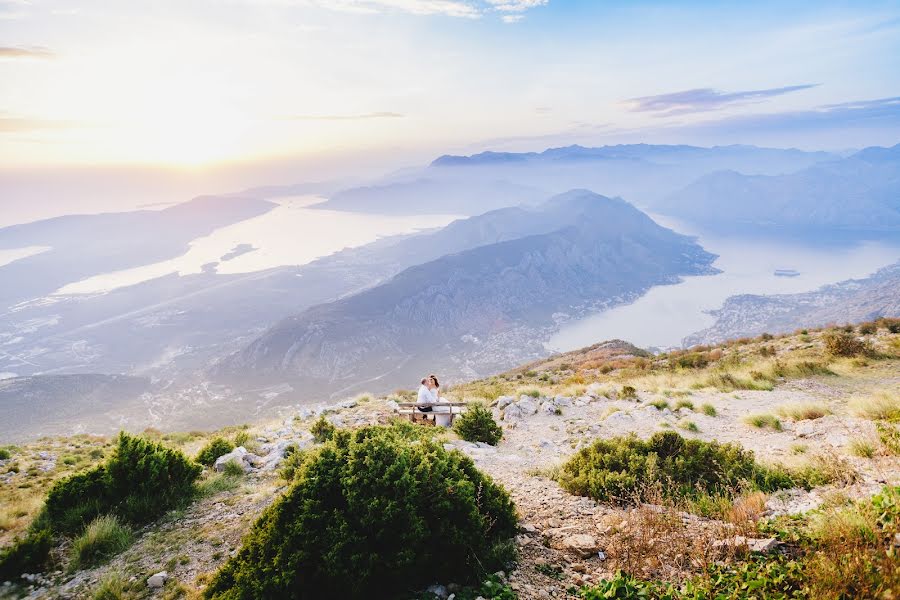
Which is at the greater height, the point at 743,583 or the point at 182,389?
the point at 743,583

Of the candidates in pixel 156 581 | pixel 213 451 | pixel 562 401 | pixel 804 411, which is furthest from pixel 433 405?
pixel 804 411

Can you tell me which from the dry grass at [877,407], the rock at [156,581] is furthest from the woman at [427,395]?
the dry grass at [877,407]

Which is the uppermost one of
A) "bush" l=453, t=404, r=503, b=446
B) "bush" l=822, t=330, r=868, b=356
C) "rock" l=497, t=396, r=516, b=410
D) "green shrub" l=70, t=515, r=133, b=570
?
"green shrub" l=70, t=515, r=133, b=570

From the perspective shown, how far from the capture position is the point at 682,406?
13.9m

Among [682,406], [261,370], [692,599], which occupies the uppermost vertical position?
[692,599]

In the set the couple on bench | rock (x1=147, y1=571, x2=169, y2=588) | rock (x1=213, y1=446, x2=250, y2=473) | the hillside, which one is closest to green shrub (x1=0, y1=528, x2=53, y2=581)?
the hillside

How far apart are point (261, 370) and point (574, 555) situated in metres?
208

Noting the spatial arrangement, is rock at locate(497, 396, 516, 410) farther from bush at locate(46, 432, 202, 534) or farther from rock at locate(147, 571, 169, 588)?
rock at locate(147, 571, 169, 588)

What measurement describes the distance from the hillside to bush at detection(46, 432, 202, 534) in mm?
516

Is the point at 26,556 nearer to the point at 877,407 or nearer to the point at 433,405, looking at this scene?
the point at 433,405

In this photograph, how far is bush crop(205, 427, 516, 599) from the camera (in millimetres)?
4559

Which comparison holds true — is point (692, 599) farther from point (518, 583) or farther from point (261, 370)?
point (261, 370)

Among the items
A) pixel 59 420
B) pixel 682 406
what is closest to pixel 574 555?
pixel 682 406

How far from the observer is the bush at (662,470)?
7097 millimetres
